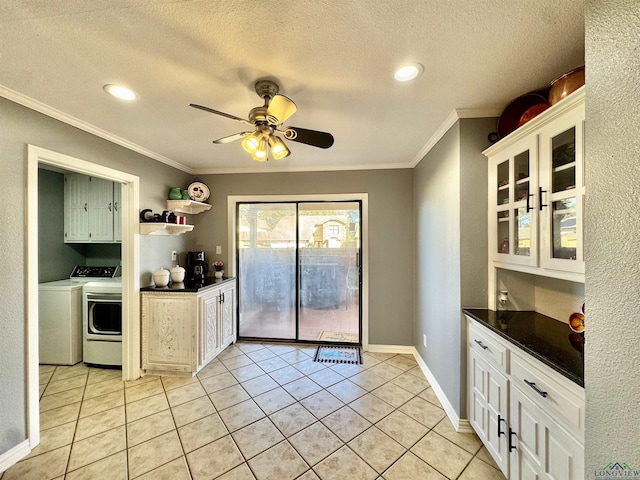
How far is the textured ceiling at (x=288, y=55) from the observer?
107 centimetres

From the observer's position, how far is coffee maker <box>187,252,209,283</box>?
3.34 m

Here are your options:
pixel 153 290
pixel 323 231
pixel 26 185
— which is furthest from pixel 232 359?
pixel 26 185

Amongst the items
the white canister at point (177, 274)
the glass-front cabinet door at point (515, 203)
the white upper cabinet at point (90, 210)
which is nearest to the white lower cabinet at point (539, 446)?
the glass-front cabinet door at point (515, 203)

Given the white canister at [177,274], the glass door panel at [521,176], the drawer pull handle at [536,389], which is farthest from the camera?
the white canister at [177,274]

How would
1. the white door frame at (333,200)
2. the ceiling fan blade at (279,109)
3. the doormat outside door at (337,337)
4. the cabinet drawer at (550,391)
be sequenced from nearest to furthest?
the cabinet drawer at (550,391), the ceiling fan blade at (279,109), the white door frame at (333,200), the doormat outside door at (337,337)

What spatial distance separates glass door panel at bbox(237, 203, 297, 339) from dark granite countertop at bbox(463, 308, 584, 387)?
7.78ft

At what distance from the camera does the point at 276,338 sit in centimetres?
362

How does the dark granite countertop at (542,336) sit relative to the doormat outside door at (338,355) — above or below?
above

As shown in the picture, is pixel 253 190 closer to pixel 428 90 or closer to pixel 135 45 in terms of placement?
pixel 135 45

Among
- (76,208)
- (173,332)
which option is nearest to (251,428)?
(173,332)

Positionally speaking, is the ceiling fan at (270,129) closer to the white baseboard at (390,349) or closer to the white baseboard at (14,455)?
the white baseboard at (14,455)

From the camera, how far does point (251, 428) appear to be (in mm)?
1927

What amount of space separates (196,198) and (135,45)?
7.31 ft

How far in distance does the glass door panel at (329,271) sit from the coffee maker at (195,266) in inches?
52.0
